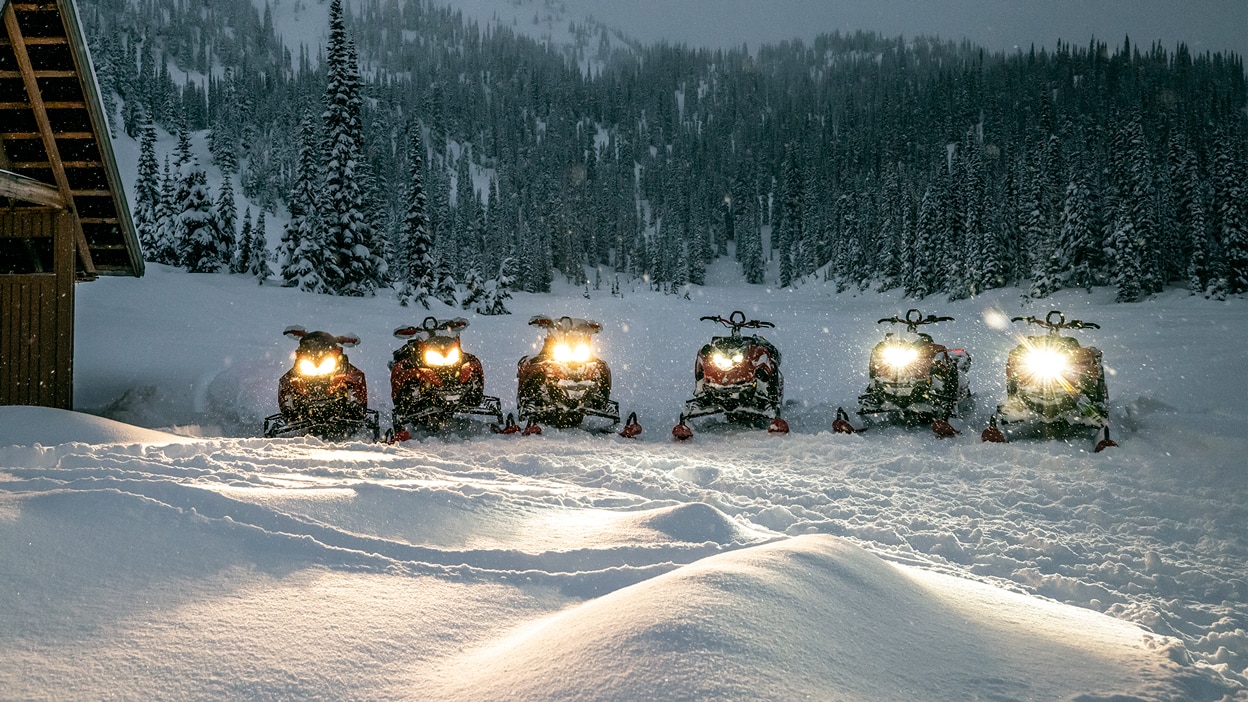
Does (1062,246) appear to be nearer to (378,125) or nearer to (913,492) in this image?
(913,492)

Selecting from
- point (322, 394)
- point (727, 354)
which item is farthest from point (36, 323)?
point (727, 354)

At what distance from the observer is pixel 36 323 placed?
10.1 meters

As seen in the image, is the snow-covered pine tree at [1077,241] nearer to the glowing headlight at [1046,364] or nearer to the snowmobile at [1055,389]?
the snowmobile at [1055,389]

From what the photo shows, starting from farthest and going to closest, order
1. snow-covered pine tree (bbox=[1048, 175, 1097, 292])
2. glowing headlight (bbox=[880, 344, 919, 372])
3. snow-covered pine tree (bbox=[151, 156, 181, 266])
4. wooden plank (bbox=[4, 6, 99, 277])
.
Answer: snow-covered pine tree (bbox=[1048, 175, 1097, 292]) < snow-covered pine tree (bbox=[151, 156, 181, 266]) < glowing headlight (bbox=[880, 344, 919, 372]) < wooden plank (bbox=[4, 6, 99, 277])

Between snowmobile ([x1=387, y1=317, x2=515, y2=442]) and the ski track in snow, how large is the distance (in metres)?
1.14

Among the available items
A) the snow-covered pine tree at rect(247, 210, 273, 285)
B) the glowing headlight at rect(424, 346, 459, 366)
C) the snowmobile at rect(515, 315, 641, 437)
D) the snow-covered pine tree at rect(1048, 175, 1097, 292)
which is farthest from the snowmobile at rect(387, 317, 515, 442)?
the snow-covered pine tree at rect(1048, 175, 1097, 292)

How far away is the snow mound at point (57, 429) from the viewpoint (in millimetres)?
7312

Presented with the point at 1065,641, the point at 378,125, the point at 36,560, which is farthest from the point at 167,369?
the point at 378,125

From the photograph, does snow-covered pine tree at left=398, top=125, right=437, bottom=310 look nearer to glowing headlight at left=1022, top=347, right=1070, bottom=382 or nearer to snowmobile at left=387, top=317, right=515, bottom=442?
snowmobile at left=387, top=317, right=515, bottom=442

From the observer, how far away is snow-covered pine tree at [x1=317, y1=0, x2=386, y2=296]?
29.4 meters

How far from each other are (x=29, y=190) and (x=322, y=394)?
483cm

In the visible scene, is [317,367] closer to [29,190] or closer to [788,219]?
[29,190]

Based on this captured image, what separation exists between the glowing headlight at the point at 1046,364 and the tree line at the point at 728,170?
88.7 ft

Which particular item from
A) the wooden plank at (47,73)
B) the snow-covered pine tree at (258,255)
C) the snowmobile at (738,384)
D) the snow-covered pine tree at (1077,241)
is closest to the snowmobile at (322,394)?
the wooden plank at (47,73)
